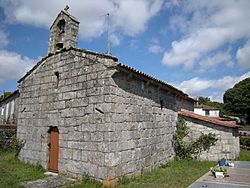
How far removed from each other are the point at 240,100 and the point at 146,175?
37.3 meters

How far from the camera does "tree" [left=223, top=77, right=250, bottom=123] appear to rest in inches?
1539

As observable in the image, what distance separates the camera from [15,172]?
8.32 meters

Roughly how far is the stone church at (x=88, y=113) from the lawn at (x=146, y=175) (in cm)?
33

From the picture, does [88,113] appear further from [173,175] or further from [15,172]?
[173,175]

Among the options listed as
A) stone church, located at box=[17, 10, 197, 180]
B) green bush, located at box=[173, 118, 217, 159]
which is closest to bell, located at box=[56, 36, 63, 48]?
stone church, located at box=[17, 10, 197, 180]

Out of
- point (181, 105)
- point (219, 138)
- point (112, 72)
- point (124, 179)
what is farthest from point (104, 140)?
point (181, 105)

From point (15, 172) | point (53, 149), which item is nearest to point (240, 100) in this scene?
point (53, 149)

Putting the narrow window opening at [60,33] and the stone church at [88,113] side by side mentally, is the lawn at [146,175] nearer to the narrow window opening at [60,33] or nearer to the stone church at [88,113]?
the stone church at [88,113]

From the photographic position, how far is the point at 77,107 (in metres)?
7.90

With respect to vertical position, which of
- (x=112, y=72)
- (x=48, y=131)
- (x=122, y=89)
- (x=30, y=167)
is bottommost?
(x=30, y=167)

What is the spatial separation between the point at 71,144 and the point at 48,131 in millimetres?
1676

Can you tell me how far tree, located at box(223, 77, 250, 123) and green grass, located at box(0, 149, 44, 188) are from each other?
38684 mm

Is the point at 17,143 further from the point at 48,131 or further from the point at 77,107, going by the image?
the point at 77,107

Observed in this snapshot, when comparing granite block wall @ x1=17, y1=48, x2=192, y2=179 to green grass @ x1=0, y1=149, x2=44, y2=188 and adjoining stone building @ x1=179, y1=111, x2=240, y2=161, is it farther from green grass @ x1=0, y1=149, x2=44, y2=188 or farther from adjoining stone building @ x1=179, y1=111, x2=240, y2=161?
adjoining stone building @ x1=179, y1=111, x2=240, y2=161
